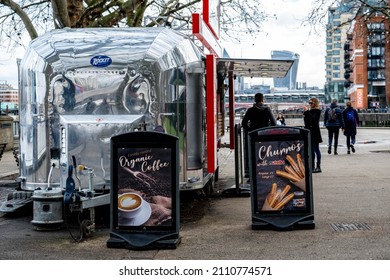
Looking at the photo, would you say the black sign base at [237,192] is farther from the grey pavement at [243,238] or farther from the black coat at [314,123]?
the black coat at [314,123]

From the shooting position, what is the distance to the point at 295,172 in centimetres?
833

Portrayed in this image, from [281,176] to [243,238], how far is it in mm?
1014

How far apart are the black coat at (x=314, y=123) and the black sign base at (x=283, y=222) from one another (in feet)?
20.8

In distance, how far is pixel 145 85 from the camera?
852 cm

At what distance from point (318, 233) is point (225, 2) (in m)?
17.3

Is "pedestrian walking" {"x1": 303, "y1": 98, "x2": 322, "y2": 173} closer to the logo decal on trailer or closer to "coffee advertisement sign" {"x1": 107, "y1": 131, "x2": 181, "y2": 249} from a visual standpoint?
the logo decal on trailer

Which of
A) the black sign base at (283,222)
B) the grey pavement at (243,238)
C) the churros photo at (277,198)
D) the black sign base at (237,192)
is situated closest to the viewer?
the grey pavement at (243,238)

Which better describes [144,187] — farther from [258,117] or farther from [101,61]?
[258,117]

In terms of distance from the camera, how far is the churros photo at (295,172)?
8.30m

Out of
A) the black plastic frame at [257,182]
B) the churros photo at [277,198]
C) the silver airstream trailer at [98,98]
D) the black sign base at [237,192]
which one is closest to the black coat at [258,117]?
the black sign base at [237,192]

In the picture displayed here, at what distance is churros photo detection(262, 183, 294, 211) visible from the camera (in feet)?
27.1

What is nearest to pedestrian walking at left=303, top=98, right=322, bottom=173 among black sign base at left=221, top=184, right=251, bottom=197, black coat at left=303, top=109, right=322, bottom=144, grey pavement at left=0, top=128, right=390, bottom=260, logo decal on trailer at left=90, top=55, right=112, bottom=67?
black coat at left=303, top=109, right=322, bottom=144

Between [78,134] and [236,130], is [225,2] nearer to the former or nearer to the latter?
[236,130]
